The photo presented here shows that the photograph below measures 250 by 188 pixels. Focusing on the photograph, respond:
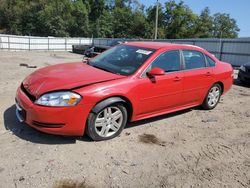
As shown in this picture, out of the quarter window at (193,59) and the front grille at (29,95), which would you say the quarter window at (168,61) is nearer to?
the quarter window at (193,59)

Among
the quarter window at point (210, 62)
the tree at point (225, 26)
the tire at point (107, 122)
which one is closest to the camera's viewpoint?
the tire at point (107, 122)

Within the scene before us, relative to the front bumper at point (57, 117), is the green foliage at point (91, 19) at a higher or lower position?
higher

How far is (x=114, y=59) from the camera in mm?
4984

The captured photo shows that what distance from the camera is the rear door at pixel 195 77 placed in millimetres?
5219

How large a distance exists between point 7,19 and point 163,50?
178 ft

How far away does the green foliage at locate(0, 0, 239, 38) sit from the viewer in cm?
4878

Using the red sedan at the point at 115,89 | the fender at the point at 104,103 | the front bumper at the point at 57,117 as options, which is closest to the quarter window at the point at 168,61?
the red sedan at the point at 115,89

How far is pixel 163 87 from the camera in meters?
4.72

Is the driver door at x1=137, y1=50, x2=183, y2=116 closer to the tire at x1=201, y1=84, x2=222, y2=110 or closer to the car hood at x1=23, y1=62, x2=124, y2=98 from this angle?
the car hood at x1=23, y1=62, x2=124, y2=98

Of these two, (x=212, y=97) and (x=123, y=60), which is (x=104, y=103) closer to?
(x=123, y=60)

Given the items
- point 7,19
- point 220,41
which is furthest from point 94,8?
point 220,41

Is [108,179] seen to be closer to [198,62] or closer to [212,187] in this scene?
[212,187]

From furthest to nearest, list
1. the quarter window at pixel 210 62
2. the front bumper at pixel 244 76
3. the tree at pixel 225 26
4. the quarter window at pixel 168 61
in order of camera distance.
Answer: the tree at pixel 225 26 < the front bumper at pixel 244 76 < the quarter window at pixel 210 62 < the quarter window at pixel 168 61

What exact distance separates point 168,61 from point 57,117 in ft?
7.63
